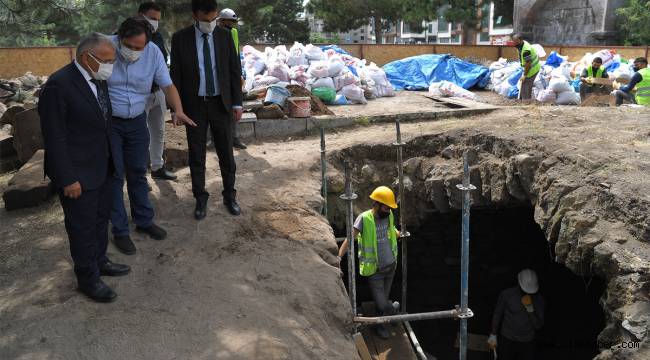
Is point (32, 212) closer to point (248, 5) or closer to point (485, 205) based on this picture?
point (485, 205)

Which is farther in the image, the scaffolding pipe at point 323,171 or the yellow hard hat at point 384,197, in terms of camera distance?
the scaffolding pipe at point 323,171

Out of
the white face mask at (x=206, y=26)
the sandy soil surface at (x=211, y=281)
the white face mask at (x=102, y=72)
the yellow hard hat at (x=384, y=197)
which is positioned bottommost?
the sandy soil surface at (x=211, y=281)

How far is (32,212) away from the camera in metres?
4.70

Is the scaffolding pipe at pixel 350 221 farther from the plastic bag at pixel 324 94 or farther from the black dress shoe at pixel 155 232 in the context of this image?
the plastic bag at pixel 324 94

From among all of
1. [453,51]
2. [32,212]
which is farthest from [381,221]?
[453,51]

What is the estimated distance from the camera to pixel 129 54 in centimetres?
346

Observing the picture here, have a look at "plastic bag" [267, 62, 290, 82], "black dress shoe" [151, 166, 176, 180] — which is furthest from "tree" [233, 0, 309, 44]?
"black dress shoe" [151, 166, 176, 180]

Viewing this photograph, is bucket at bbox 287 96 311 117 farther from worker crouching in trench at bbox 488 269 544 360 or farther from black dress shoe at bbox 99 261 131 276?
black dress shoe at bbox 99 261 131 276

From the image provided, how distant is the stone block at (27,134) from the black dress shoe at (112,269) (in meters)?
3.20

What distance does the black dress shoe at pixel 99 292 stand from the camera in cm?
314

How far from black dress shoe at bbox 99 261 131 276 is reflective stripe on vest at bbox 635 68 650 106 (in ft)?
29.1

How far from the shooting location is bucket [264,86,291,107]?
7.83 m

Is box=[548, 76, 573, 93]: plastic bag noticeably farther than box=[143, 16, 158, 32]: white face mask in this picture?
Yes

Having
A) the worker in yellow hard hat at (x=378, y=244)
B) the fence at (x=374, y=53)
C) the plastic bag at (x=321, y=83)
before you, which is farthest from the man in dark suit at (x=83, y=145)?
the fence at (x=374, y=53)
